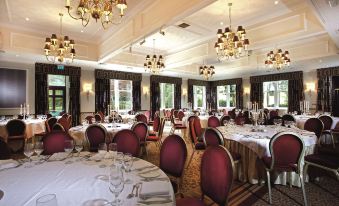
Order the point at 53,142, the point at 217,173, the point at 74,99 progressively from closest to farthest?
the point at 217,173 < the point at 53,142 < the point at 74,99

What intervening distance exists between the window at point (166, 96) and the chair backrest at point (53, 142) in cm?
1110

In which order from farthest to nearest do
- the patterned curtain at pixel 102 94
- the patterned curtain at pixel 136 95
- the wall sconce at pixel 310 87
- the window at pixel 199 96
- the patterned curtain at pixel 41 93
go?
1. the window at pixel 199 96
2. the patterned curtain at pixel 136 95
3. the wall sconce at pixel 310 87
4. the patterned curtain at pixel 102 94
5. the patterned curtain at pixel 41 93

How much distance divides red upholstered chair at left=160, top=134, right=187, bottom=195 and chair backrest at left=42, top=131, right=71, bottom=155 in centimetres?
149

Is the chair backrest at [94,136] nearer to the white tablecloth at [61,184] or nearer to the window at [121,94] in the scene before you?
the white tablecloth at [61,184]

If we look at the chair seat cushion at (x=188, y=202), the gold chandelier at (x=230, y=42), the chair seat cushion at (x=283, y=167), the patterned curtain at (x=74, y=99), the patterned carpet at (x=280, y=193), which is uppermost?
the gold chandelier at (x=230, y=42)

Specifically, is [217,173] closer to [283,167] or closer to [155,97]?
[283,167]

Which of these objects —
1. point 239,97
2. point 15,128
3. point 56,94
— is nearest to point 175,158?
point 15,128

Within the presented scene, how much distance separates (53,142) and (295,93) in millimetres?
13079

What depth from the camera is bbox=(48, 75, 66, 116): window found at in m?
10.2

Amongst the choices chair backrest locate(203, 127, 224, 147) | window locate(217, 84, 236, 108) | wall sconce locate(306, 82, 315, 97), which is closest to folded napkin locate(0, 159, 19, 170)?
chair backrest locate(203, 127, 224, 147)

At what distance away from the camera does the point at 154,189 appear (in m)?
1.54

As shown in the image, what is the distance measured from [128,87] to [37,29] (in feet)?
19.9

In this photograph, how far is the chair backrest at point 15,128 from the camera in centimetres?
588

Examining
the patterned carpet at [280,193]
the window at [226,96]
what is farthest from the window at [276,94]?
the patterned carpet at [280,193]
